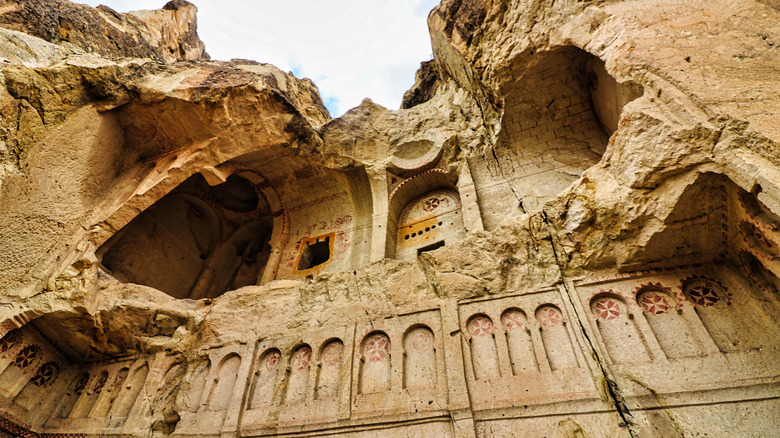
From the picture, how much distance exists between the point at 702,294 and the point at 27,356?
11.0 metres

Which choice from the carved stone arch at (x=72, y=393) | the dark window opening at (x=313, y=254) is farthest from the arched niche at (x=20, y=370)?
the dark window opening at (x=313, y=254)

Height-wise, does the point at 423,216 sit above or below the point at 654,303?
above

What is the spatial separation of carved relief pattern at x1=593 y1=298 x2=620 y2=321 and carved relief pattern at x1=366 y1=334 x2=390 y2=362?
307cm

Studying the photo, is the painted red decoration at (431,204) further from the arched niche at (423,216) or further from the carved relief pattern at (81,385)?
the carved relief pattern at (81,385)

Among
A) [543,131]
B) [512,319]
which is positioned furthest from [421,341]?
[543,131]

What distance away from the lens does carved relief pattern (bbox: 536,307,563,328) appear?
511cm

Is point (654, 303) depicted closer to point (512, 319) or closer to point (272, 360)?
point (512, 319)

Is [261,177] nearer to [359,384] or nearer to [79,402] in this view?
[79,402]

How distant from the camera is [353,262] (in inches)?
331

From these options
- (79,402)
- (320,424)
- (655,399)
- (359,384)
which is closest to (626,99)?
→ (655,399)

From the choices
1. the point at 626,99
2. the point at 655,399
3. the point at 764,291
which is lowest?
the point at 655,399

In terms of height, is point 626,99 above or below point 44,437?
above

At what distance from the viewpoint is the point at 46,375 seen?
6.90 m

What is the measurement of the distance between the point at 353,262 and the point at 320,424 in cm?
381
